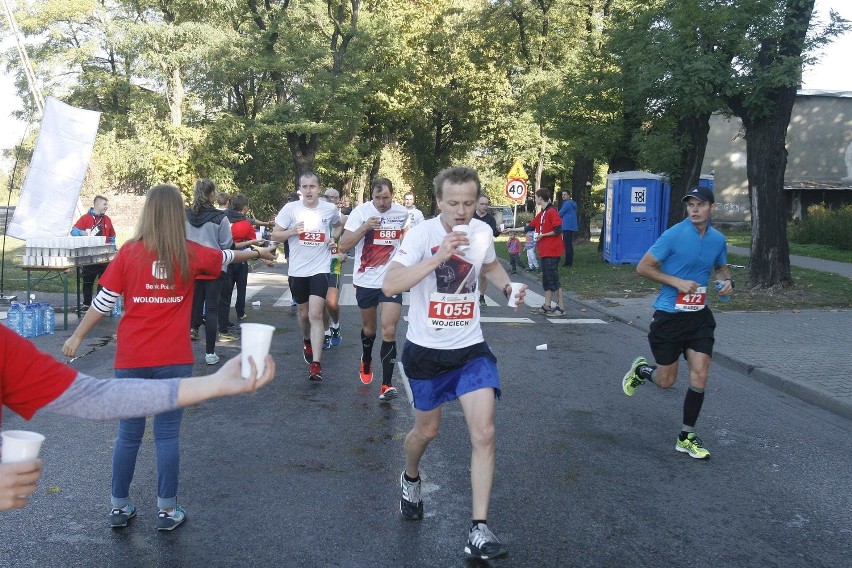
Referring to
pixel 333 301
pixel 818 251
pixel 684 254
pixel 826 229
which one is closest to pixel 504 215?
pixel 826 229

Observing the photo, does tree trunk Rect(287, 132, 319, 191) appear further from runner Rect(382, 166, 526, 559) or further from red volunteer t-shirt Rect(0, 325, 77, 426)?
red volunteer t-shirt Rect(0, 325, 77, 426)

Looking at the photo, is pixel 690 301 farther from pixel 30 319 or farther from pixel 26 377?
pixel 30 319

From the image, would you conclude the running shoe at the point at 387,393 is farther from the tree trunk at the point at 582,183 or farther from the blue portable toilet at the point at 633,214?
the tree trunk at the point at 582,183

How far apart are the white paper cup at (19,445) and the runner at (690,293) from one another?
4863 millimetres

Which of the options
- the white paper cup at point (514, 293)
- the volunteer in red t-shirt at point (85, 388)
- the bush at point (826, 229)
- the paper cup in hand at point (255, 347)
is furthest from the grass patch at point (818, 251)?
the volunteer in red t-shirt at point (85, 388)

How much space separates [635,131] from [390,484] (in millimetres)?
20790

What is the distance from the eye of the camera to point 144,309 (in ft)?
14.6

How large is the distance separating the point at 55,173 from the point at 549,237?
837 centimetres

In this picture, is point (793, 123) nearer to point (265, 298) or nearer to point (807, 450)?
point (265, 298)

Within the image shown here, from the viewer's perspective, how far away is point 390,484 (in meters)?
5.21

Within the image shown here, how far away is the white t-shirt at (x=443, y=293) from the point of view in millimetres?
4363

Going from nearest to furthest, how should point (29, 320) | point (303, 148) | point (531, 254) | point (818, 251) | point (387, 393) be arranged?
point (387, 393) < point (29, 320) < point (531, 254) < point (818, 251) < point (303, 148)

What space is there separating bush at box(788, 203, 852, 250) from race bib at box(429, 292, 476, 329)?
27213 mm

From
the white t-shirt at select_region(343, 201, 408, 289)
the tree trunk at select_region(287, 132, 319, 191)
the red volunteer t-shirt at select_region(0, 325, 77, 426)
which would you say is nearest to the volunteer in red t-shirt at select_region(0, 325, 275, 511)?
the red volunteer t-shirt at select_region(0, 325, 77, 426)
